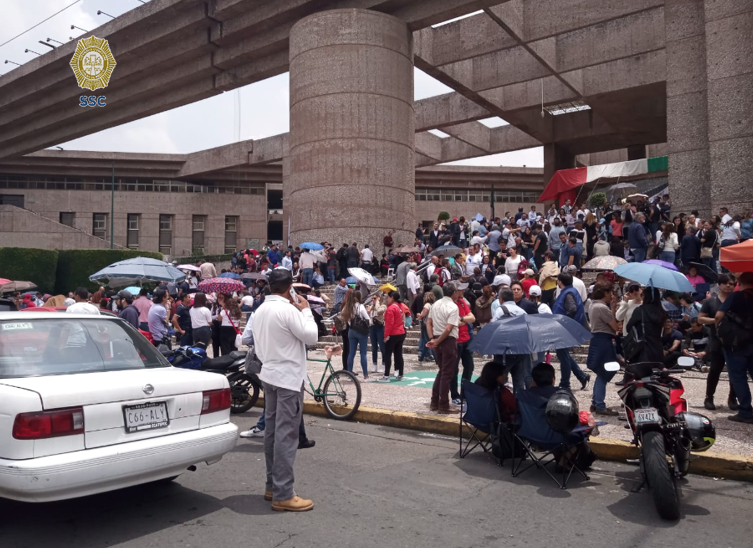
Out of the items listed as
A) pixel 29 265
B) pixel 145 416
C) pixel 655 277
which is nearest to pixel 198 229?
pixel 29 265

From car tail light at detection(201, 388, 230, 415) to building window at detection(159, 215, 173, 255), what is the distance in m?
45.1

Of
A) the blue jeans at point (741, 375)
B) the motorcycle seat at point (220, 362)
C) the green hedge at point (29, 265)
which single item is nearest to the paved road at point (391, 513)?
the blue jeans at point (741, 375)

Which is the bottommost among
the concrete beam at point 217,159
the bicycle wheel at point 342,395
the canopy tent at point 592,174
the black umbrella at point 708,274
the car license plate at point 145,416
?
the bicycle wheel at point 342,395

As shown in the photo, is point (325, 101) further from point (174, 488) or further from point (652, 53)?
point (174, 488)

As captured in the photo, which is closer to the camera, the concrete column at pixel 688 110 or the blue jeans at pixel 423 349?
the blue jeans at pixel 423 349

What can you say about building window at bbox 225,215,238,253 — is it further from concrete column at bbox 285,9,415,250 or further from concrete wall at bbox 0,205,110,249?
concrete column at bbox 285,9,415,250

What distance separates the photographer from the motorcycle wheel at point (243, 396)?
891 cm

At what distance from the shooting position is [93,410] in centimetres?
419

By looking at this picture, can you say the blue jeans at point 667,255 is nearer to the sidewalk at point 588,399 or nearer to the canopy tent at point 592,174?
the sidewalk at point 588,399

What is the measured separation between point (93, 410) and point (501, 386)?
378cm

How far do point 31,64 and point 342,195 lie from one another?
1978 centimetres

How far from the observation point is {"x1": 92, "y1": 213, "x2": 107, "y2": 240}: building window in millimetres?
47625

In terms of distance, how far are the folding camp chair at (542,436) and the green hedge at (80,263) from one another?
111ft

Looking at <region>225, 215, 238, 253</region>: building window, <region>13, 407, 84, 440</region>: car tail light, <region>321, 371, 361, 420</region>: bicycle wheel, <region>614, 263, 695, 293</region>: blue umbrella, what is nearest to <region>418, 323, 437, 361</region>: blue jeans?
<region>321, 371, 361, 420</region>: bicycle wheel
